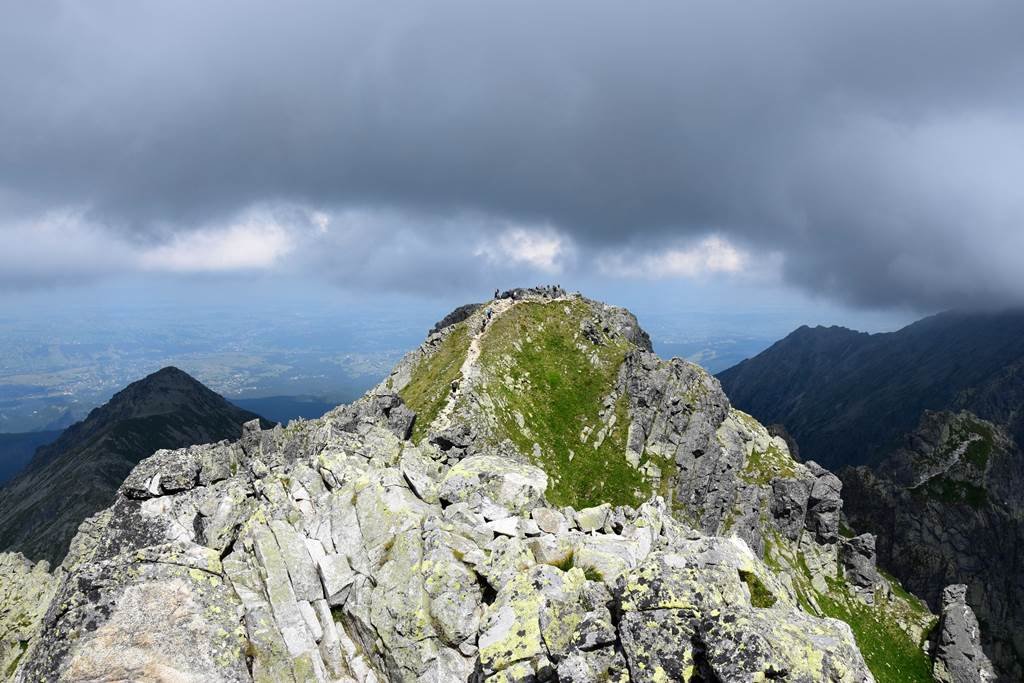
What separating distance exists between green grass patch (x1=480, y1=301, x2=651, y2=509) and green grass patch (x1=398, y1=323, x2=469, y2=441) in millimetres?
6793

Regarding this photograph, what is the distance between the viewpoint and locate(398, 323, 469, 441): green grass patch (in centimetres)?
9224

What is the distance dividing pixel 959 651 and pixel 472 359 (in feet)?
294

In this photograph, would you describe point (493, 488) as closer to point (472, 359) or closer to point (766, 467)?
point (472, 359)

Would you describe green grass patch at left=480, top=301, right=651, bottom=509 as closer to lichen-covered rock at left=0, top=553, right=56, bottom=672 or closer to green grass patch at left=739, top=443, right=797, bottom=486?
green grass patch at left=739, top=443, right=797, bottom=486

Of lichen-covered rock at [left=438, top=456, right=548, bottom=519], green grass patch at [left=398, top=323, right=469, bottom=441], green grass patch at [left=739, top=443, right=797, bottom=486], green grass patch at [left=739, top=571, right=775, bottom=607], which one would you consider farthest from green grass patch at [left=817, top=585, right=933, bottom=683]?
green grass patch at [left=739, top=571, right=775, bottom=607]

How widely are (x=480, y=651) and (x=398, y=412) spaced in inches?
2863

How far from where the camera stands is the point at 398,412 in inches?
3447

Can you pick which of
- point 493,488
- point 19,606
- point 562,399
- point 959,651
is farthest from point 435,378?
point 959,651

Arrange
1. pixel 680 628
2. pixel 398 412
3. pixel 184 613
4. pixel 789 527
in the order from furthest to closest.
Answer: pixel 789 527, pixel 398 412, pixel 184 613, pixel 680 628

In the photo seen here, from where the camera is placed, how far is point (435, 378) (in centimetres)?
10956

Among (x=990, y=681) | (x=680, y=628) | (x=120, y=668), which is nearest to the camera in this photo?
(x=680, y=628)

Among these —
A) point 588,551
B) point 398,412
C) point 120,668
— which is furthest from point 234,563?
point 398,412

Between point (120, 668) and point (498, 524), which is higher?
point (498, 524)

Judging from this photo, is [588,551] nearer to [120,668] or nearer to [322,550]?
[322,550]
